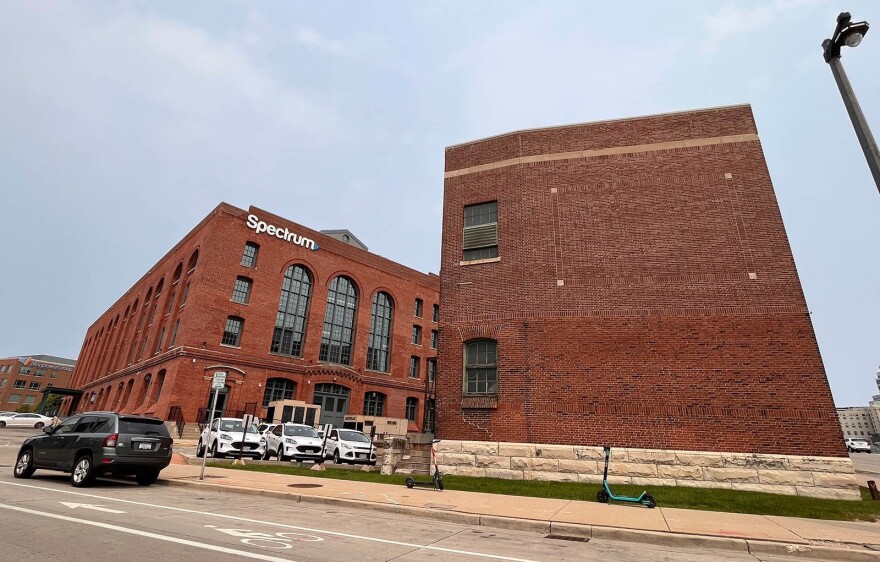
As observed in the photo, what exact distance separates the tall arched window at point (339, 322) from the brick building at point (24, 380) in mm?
93890

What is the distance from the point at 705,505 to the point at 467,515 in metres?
5.59

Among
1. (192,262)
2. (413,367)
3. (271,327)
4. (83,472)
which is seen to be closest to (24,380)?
(192,262)

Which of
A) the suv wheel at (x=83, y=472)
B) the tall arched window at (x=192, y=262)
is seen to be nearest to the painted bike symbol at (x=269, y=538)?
the suv wheel at (x=83, y=472)

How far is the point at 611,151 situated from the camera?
15742 mm

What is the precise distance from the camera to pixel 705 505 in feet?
32.3

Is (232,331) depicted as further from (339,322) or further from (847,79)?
(847,79)

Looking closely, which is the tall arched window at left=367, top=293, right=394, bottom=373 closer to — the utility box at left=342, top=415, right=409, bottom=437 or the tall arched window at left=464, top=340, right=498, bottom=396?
the utility box at left=342, top=415, right=409, bottom=437

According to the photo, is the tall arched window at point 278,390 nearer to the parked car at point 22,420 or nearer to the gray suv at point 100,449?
the gray suv at point 100,449

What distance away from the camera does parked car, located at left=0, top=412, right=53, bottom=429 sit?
4059 centimetres

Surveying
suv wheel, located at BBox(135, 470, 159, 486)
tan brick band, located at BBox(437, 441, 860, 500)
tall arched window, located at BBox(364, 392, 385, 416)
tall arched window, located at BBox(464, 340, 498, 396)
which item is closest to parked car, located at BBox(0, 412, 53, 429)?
tall arched window, located at BBox(364, 392, 385, 416)

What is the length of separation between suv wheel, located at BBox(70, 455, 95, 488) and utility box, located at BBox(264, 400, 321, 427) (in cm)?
2022

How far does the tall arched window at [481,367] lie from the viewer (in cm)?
1457

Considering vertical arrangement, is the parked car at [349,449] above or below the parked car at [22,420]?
below

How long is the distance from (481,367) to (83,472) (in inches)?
416
